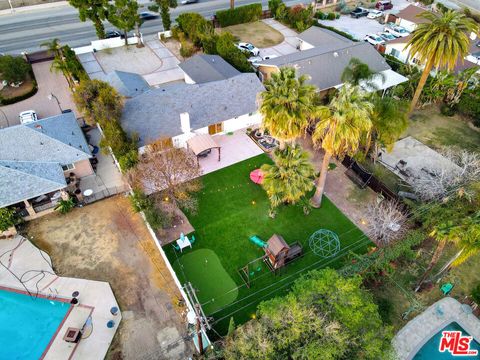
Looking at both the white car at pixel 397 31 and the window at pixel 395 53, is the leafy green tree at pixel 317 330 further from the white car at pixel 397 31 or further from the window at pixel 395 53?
the white car at pixel 397 31

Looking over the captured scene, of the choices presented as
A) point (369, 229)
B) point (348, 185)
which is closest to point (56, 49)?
point (348, 185)

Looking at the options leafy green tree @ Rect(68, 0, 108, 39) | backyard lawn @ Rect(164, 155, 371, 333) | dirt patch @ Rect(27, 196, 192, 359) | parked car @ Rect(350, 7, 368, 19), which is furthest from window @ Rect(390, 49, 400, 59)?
dirt patch @ Rect(27, 196, 192, 359)

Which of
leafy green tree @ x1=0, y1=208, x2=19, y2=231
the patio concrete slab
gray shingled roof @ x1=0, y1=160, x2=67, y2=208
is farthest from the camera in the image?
the patio concrete slab

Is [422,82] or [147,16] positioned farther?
[147,16]

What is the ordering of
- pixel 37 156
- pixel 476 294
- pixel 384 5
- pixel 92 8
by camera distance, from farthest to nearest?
pixel 384 5, pixel 92 8, pixel 37 156, pixel 476 294

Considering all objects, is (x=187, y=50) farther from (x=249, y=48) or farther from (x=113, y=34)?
(x=113, y=34)

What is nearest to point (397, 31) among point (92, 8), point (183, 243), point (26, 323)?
point (92, 8)

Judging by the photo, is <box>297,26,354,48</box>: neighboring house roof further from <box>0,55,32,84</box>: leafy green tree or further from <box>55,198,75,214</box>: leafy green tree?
<box>0,55,32,84</box>: leafy green tree
